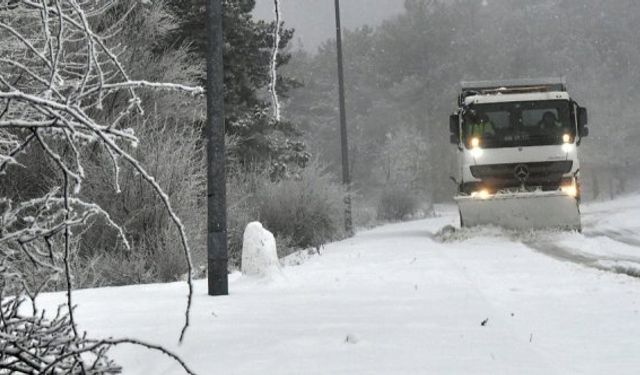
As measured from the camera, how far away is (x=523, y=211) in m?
14.6

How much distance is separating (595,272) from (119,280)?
6618 mm

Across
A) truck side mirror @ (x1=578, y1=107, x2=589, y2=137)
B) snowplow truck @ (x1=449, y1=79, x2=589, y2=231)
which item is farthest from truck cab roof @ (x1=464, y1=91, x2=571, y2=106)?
truck side mirror @ (x1=578, y1=107, x2=589, y2=137)

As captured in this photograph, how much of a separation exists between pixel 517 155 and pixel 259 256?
8.84 m

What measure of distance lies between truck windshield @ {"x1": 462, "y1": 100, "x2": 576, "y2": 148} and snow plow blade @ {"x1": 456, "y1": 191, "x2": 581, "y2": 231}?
1422mm

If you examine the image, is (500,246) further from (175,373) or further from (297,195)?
(175,373)

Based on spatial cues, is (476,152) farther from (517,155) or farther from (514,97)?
(514,97)

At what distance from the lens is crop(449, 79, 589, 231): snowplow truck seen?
48.1ft

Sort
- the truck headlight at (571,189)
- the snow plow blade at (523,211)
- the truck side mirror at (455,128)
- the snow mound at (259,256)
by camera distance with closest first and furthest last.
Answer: the snow mound at (259,256) < the snow plow blade at (523,211) < the truck headlight at (571,189) < the truck side mirror at (455,128)

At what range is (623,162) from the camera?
176 feet

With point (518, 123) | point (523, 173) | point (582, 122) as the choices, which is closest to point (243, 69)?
point (518, 123)

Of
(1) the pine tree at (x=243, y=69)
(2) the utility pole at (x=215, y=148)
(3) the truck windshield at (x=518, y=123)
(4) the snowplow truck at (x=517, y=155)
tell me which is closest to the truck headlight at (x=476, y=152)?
(4) the snowplow truck at (x=517, y=155)

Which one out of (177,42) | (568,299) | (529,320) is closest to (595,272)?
(568,299)

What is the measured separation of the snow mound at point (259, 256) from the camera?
7.96 meters

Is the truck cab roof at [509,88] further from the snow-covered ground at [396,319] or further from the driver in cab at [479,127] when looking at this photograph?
the snow-covered ground at [396,319]
